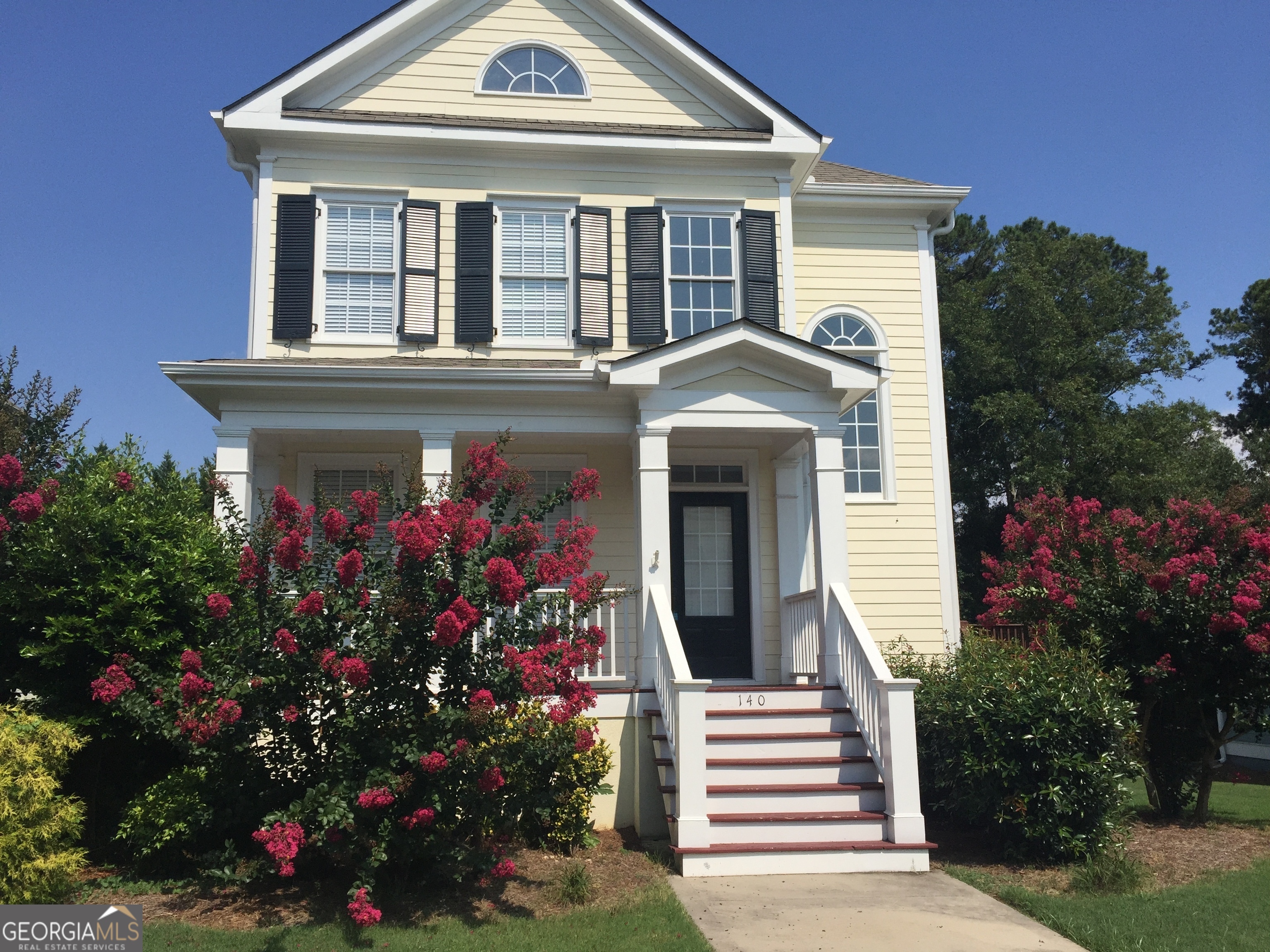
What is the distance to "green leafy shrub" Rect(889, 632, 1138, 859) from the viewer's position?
7.42 meters

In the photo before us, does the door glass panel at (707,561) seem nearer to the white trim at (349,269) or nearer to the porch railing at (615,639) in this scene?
the porch railing at (615,639)

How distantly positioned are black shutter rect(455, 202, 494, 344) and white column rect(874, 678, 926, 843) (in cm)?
561

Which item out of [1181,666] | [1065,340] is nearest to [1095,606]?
[1181,666]

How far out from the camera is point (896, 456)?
1175 cm

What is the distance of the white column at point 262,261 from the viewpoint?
33.7 feet

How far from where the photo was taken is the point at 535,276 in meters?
10.9

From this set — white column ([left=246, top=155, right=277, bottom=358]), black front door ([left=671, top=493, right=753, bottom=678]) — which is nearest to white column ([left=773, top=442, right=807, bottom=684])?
black front door ([left=671, top=493, right=753, bottom=678])

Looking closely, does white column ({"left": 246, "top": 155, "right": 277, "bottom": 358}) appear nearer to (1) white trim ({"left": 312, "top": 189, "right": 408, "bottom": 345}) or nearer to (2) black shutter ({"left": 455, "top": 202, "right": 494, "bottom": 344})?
(1) white trim ({"left": 312, "top": 189, "right": 408, "bottom": 345})

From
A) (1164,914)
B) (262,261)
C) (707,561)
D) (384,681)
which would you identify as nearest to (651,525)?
(707,561)

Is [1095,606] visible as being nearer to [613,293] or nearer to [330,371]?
[613,293]

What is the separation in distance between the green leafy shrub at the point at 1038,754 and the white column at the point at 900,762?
1.80ft

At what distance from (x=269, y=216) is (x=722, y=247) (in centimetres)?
499

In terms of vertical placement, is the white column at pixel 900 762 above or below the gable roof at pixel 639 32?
below

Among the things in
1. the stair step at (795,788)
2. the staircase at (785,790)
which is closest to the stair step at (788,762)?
the staircase at (785,790)
